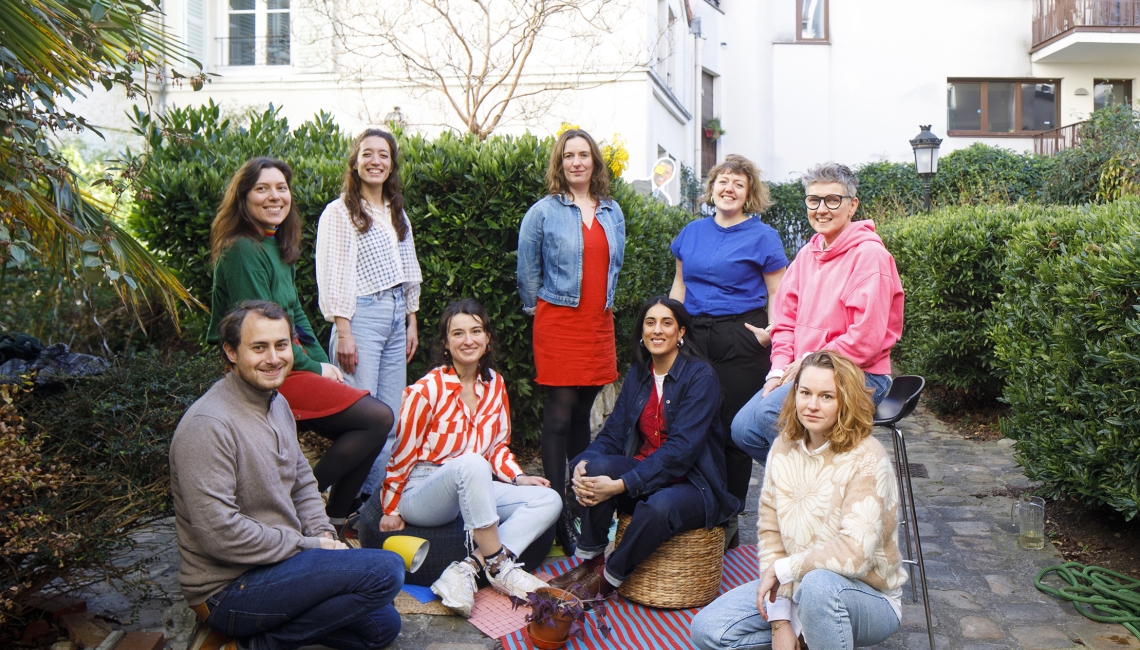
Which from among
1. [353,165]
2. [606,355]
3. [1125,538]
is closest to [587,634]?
[606,355]

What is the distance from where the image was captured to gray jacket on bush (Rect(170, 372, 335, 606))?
10.2 ft

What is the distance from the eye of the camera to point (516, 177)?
5.75 meters

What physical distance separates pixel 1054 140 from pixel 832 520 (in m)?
20.0

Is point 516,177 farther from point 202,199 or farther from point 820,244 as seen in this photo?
point 820,244

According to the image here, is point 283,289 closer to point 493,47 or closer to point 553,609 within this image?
point 553,609

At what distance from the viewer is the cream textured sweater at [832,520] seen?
296cm

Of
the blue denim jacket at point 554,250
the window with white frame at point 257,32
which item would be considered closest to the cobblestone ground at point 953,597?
the blue denim jacket at point 554,250

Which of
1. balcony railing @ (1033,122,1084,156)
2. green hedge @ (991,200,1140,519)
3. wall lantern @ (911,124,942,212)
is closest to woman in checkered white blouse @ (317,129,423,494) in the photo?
green hedge @ (991,200,1140,519)

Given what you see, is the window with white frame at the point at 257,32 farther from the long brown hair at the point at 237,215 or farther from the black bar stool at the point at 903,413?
the black bar stool at the point at 903,413

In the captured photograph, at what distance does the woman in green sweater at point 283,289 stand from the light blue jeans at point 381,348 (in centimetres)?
33

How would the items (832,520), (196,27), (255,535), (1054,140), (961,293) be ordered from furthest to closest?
(1054,140) < (196,27) < (961,293) < (255,535) < (832,520)

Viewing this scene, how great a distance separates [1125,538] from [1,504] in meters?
4.97

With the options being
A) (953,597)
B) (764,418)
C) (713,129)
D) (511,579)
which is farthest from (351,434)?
(713,129)

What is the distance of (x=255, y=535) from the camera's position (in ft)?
10.4
